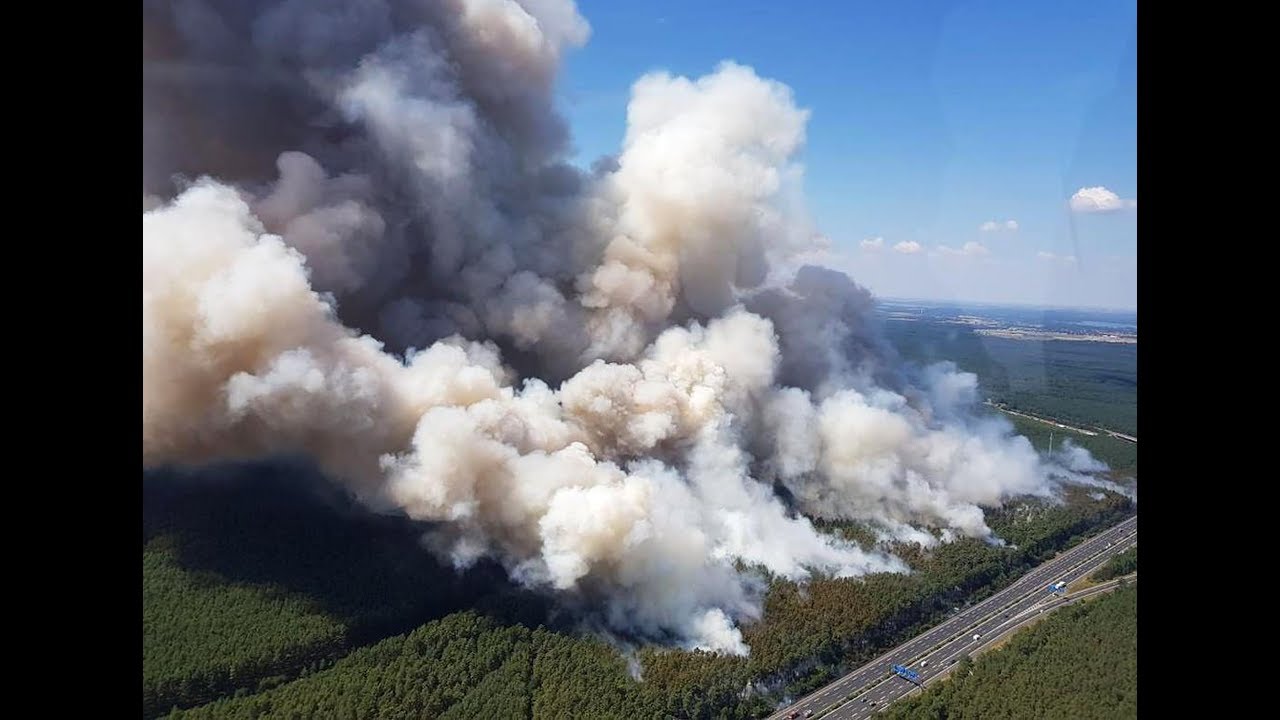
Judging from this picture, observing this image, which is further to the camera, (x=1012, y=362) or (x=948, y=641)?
(x=1012, y=362)

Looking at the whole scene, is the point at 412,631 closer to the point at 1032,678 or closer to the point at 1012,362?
the point at 1032,678

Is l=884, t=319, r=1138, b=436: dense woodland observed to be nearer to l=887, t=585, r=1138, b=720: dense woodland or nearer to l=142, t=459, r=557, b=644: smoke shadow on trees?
l=887, t=585, r=1138, b=720: dense woodland

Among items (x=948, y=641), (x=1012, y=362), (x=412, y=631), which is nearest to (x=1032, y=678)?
(x=948, y=641)

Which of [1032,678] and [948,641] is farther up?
[1032,678]

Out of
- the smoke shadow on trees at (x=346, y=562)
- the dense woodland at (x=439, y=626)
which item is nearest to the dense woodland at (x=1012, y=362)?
the dense woodland at (x=439, y=626)

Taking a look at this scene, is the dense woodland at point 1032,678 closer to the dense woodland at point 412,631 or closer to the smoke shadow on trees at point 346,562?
the dense woodland at point 412,631
